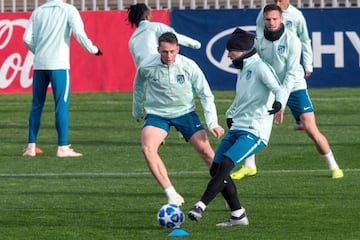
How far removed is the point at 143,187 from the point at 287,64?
2036 mm

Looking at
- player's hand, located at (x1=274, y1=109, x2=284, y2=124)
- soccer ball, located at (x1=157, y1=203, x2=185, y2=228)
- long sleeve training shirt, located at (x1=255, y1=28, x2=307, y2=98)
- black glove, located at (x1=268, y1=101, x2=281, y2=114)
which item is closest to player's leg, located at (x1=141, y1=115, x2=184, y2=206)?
soccer ball, located at (x1=157, y1=203, x2=185, y2=228)

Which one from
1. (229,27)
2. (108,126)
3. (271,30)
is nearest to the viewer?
(271,30)

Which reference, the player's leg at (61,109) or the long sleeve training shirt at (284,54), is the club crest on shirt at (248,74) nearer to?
the long sleeve training shirt at (284,54)

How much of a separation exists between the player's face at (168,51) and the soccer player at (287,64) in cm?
189

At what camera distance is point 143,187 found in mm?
14789

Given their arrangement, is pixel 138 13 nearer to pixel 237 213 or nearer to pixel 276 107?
pixel 276 107

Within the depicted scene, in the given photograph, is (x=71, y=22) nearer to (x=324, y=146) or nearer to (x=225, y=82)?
(x=324, y=146)

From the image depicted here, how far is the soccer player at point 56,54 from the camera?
17922 millimetres

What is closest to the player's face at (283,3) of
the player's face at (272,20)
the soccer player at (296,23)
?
the soccer player at (296,23)

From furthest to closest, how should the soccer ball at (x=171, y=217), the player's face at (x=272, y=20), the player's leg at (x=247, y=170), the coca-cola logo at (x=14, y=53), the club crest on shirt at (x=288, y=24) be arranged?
the coca-cola logo at (x=14, y=53) < the club crest on shirt at (x=288, y=24) < the player's leg at (x=247, y=170) < the player's face at (x=272, y=20) < the soccer ball at (x=171, y=217)

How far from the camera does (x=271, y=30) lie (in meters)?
14.7

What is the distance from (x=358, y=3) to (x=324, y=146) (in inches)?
475

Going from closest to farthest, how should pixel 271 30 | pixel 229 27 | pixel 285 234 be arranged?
pixel 285 234, pixel 271 30, pixel 229 27

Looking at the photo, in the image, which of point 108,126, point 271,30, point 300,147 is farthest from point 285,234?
point 108,126
